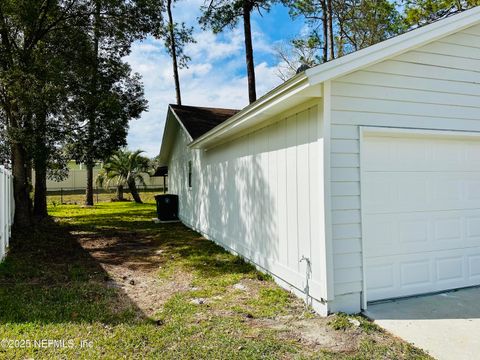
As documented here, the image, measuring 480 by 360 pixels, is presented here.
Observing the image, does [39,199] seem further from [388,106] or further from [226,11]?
[388,106]

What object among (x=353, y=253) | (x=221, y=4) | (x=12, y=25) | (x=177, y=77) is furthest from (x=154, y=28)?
(x=353, y=253)

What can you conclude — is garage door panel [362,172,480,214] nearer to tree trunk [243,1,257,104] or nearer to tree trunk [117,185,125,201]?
tree trunk [243,1,257,104]

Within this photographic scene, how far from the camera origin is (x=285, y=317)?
416cm

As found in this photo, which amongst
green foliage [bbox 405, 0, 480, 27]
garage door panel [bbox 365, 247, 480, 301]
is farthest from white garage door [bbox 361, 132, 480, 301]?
green foliage [bbox 405, 0, 480, 27]

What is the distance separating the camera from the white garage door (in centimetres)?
448

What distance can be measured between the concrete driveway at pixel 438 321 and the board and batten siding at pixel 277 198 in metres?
0.83

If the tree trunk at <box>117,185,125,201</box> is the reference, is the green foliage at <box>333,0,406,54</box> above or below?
above

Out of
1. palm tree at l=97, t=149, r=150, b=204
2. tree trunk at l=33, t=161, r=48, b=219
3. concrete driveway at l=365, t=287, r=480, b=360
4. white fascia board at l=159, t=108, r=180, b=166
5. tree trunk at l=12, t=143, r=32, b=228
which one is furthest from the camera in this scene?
palm tree at l=97, t=149, r=150, b=204

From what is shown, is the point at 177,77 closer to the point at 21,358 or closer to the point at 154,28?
the point at 154,28

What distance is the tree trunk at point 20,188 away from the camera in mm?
10664

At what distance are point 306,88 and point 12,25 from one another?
1022cm

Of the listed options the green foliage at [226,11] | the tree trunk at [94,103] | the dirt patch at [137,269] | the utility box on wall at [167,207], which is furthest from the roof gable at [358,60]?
the green foliage at [226,11]

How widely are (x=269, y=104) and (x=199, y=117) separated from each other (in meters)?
7.88

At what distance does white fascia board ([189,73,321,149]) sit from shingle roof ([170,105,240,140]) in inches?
131
